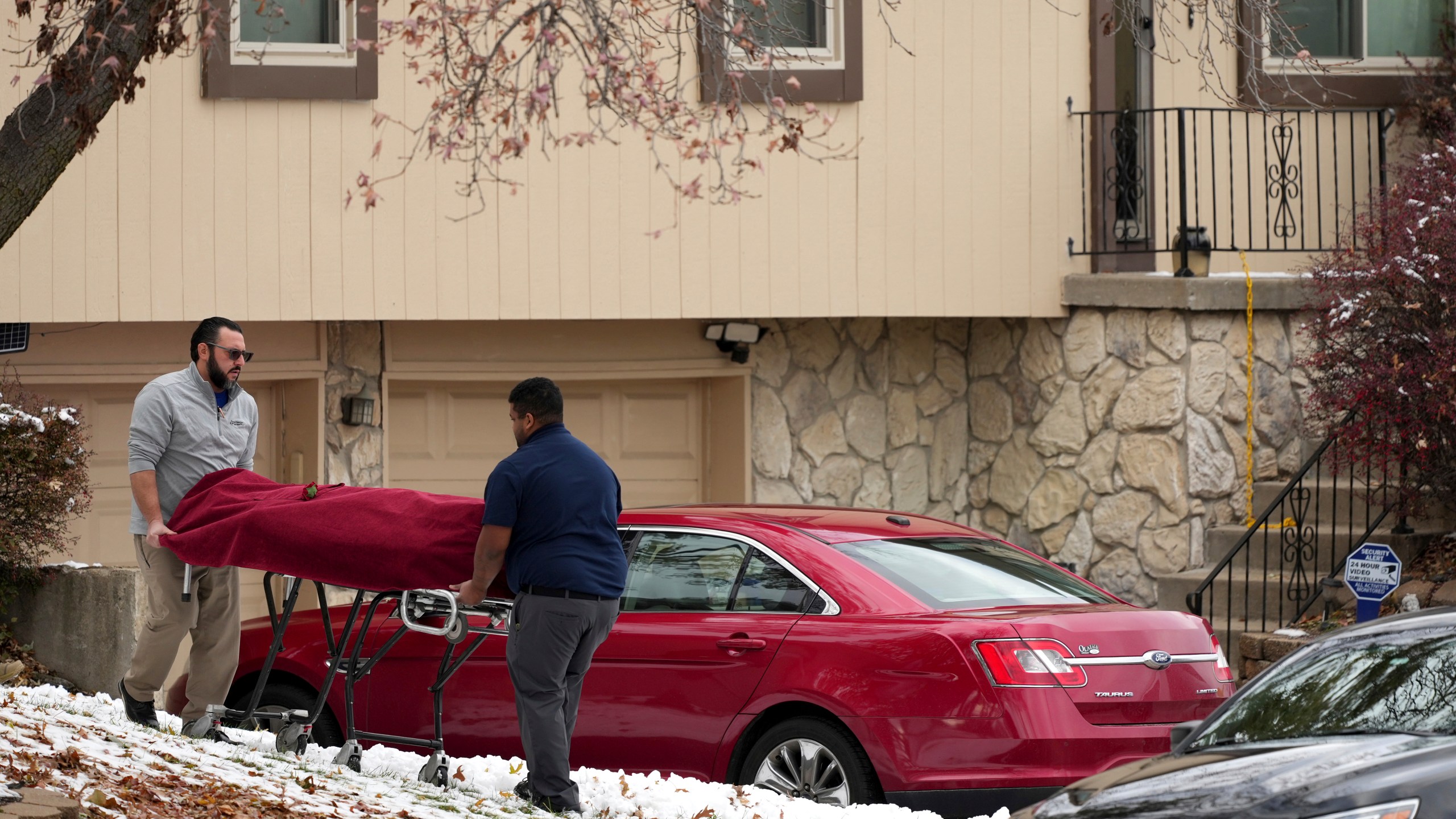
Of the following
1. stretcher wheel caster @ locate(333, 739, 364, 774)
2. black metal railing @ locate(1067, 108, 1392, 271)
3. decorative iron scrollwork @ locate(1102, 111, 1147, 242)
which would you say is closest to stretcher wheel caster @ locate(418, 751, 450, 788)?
stretcher wheel caster @ locate(333, 739, 364, 774)

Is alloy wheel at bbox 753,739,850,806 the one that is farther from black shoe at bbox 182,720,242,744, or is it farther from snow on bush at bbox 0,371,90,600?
snow on bush at bbox 0,371,90,600

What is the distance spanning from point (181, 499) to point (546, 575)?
1.84 metres

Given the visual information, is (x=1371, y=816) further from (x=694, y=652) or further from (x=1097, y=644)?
(x=694, y=652)

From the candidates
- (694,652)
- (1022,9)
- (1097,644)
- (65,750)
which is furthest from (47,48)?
(1022,9)

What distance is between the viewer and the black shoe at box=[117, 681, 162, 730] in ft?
23.3

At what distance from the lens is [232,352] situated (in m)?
7.20

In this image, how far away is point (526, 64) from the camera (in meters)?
11.5

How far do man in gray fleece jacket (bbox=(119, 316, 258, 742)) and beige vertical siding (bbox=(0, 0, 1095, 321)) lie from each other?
369cm

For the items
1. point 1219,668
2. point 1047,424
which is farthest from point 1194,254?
point 1219,668

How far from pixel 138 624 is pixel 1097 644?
5.63m

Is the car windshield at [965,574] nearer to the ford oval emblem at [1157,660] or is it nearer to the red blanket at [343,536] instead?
the ford oval emblem at [1157,660]

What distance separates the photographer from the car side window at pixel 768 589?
699 cm

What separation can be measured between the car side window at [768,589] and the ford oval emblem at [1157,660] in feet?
4.53

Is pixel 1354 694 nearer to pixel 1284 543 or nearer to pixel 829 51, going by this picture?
pixel 1284 543
